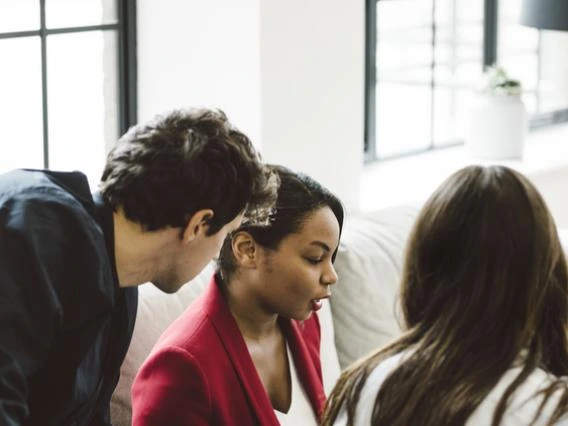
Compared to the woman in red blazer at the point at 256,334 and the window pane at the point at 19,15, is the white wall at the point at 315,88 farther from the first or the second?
the woman in red blazer at the point at 256,334

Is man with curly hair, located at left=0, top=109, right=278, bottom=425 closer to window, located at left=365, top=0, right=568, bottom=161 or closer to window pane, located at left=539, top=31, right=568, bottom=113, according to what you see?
window, located at left=365, top=0, right=568, bottom=161

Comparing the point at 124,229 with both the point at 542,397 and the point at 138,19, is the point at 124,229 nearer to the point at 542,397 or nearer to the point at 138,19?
the point at 542,397

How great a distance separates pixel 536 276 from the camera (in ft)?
5.60

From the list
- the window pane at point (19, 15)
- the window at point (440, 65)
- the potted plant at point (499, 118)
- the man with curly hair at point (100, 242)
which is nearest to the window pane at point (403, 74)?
the window at point (440, 65)

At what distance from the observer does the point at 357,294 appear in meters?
3.00

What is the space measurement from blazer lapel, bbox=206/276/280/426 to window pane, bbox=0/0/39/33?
1.07m

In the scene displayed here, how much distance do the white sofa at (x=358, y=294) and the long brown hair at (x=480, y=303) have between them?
0.91 metres

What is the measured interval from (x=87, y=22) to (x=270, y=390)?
1266 millimetres

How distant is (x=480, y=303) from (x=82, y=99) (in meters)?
1.75

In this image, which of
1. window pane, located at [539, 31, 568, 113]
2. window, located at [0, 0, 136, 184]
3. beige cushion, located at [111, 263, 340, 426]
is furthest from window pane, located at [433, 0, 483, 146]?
beige cushion, located at [111, 263, 340, 426]

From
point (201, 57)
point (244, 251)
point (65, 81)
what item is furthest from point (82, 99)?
point (244, 251)

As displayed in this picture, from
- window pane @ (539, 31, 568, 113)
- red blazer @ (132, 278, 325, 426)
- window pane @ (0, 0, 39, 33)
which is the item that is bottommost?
red blazer @ (132, 278, 325, 426)

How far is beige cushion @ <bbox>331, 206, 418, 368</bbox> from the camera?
2.98m

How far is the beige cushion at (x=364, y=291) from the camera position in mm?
2984
